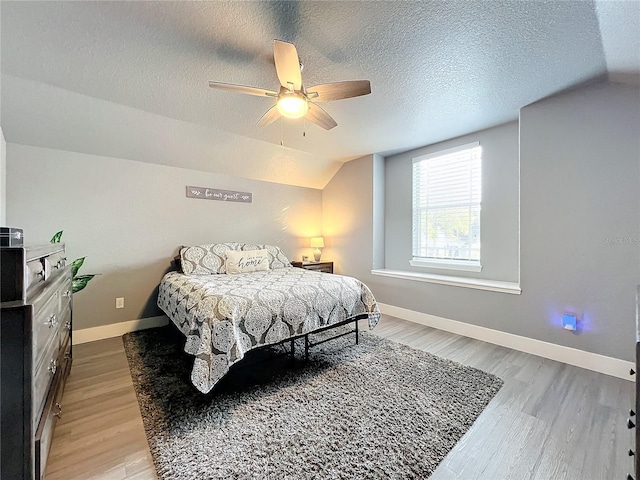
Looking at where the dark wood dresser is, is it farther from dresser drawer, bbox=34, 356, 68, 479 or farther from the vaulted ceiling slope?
the vaulted ceiling slope

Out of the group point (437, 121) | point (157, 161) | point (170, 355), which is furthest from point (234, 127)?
point (170, 355)

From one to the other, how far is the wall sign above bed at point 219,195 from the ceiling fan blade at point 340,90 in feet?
7.87

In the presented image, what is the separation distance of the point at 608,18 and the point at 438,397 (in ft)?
8.38

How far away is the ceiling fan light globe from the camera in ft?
5.96

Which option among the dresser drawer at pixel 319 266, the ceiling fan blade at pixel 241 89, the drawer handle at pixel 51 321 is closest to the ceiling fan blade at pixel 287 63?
the ceiling fan blade at pixel 241 89

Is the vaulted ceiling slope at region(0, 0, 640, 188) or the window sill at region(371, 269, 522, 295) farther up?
the vaulted ceiling slope at region(0, 0, 640, 188)

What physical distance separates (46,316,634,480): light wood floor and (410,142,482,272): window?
4.91 ft

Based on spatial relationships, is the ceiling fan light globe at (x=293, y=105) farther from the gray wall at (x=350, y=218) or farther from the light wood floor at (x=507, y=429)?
the gray wall at (x=350, y=218)

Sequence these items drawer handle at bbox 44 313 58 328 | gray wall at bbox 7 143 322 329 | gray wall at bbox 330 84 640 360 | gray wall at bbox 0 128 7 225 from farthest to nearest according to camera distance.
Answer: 1. gray wall at bbox 7 143 322 329
2. gray wall at bbox 0 128 7 225
3. gray wall at bbox 330 84 640 360
4. drawer handle at bbox 44 313 58 328

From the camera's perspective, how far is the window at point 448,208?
3387 millimetres

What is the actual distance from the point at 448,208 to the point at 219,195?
3.21 meters

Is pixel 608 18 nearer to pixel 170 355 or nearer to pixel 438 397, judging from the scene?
pixel 438 397

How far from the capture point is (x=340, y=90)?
180 cm

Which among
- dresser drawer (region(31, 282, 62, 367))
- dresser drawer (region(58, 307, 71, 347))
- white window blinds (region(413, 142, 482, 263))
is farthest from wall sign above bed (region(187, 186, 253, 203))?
white window blinds (region(413, 142, 482, 263))
